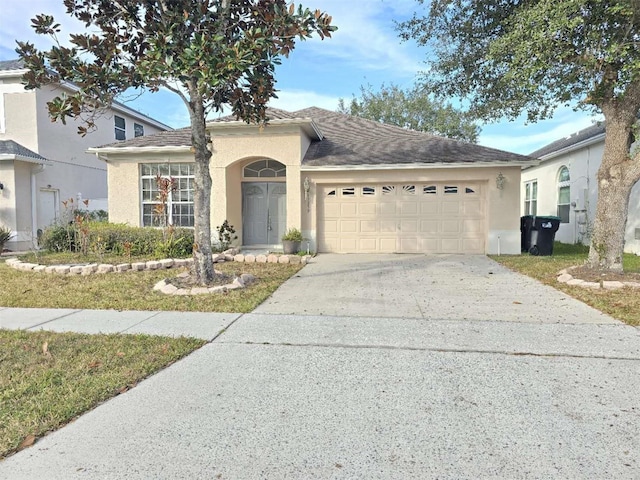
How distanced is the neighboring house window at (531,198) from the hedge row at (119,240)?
1583 cm

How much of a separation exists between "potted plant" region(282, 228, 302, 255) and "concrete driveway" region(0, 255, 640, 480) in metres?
6.46

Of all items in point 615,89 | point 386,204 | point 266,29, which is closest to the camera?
point 266,29

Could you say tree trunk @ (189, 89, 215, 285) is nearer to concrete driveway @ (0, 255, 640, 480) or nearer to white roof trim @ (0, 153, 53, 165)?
concrete driveway @ (0, 255, 640, 480)

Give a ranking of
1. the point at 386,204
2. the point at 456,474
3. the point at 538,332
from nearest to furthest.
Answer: the point at 456,474 < the point at 538,332 < the point at 386,204

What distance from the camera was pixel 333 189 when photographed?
513 inches

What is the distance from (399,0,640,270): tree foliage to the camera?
22.3 ft

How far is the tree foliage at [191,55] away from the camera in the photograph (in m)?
5.84

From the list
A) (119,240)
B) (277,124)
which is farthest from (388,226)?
(119,240)

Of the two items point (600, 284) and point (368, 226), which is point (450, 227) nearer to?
point (368, 226)

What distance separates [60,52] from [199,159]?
2686 millimetres

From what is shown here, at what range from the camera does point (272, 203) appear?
542 inches

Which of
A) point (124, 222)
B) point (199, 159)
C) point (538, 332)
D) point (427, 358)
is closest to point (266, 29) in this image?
point (199, 159)

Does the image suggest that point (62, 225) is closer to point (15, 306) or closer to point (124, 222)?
point (124, 222)

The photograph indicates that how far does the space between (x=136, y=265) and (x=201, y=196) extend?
332 cm
